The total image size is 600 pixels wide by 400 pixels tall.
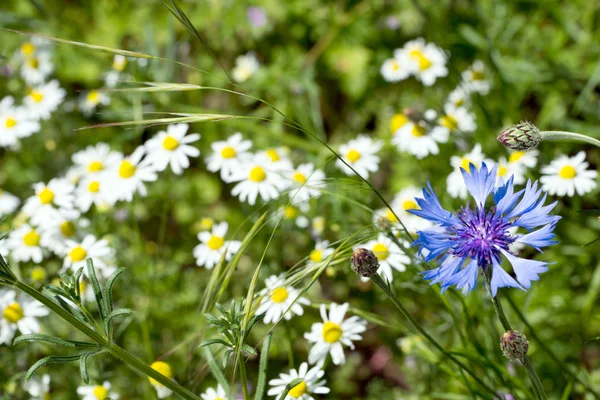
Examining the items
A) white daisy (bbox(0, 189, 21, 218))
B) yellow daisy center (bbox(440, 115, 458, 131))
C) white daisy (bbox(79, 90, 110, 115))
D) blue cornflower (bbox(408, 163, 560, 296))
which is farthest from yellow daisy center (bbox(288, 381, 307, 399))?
white daisy (bbox(79, 90, 110, 115))

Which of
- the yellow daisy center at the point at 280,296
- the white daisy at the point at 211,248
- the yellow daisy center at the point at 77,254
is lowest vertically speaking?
the yellow daisy center at the point at 280,296

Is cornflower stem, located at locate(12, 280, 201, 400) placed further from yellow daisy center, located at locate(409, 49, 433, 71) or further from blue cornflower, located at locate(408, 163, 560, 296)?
yellow daisy center, located at locate(409, 49, 433, 71)

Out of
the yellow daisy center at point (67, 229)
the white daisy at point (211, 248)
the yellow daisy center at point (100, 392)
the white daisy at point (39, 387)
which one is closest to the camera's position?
the yellow daisy center at point (100, 392)

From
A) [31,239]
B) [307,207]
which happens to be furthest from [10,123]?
[307,207]

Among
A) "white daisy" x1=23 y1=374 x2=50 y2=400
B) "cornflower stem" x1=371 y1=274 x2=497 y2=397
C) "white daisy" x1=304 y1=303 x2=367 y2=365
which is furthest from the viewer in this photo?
"white daisy" x1=23 y1=374 x2=50 y2=400


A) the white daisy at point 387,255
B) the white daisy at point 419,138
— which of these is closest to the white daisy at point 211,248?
the white daisy at point 387,255

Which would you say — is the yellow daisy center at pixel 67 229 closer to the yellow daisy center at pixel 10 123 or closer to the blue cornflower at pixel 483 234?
the yellow daisy center at pixel 10 123

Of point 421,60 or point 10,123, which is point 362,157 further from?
point 10,123

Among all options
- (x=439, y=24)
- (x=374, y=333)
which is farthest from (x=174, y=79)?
(x=374, y=333)
